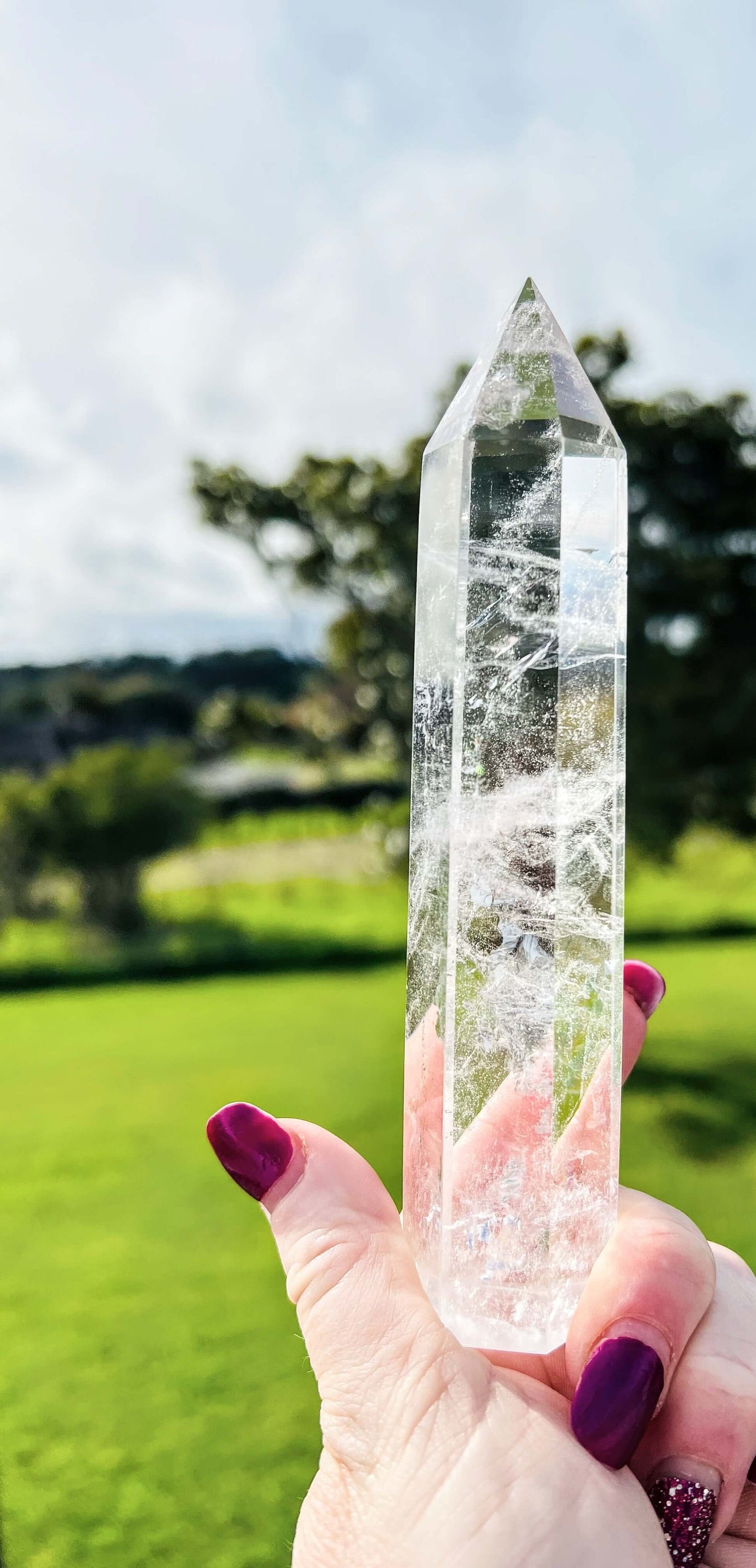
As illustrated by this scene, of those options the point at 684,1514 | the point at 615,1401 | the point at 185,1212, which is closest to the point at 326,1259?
the point at 615,1401

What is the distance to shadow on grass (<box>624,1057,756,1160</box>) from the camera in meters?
5.58

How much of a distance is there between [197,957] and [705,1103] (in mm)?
3820

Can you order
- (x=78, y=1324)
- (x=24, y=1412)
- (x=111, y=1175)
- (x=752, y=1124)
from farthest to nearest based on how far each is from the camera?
(x=752, y=1124)
(x=111, y=1175)
(x=78, y=1324)
(x=24, y=1412)

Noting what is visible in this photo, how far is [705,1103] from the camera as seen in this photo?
6059 millimetres

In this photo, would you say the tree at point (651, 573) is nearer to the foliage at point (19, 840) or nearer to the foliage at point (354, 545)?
the foliage at point (354, 545)

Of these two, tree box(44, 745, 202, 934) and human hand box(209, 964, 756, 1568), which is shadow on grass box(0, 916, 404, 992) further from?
human hand box(209, 964, 756, 1568)

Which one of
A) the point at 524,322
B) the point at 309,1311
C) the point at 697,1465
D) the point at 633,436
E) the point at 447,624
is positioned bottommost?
the point at 697,1465

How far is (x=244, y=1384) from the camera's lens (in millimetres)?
3469

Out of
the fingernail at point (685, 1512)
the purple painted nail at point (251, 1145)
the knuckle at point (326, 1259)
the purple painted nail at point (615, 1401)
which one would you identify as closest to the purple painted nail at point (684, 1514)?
the fingernail at point (685, 1512)

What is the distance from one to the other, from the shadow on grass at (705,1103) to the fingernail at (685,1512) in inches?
183

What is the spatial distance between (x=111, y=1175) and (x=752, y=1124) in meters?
3.46

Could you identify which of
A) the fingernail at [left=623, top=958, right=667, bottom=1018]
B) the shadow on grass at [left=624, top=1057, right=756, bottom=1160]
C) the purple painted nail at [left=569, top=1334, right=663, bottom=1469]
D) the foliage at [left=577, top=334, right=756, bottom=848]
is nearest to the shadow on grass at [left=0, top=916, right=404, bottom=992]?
the shadow on grass at [left=624, top=1057, right=756, bottom=1160]

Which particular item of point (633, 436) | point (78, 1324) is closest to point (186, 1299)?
point (78, 1324)

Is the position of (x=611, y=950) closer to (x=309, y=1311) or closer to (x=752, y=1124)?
(x=309, y=1311)
